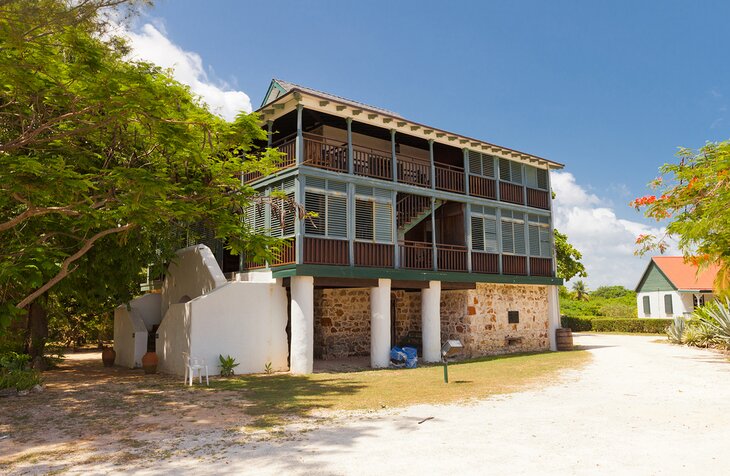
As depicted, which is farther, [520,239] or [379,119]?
[520,239]

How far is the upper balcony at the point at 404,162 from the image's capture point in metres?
14.8

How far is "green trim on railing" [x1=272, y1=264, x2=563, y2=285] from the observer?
525 inches

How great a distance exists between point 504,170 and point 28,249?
14.9 metres

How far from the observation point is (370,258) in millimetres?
14719

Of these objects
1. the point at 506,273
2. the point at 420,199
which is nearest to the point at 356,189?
the point at 420,199

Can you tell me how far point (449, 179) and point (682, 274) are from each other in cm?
2504

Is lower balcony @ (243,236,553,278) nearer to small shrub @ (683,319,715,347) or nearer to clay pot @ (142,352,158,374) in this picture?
clay pot @ (142,352,158,374)

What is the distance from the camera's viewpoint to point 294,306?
1346 centimetres

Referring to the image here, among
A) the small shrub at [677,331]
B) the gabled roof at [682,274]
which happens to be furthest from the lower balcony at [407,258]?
the gabled roof at [682,274]

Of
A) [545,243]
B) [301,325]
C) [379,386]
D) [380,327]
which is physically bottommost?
[379,386]

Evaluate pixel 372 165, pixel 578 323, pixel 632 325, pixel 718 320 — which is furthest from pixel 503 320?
pixel 578 323

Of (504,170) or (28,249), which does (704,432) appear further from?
(504,170)

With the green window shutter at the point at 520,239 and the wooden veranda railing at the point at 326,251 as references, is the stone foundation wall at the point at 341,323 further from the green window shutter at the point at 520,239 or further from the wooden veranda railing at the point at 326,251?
the green window shutter at the point at 520,239

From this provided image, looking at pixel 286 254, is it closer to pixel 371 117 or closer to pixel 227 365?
→ pixel 227 365
